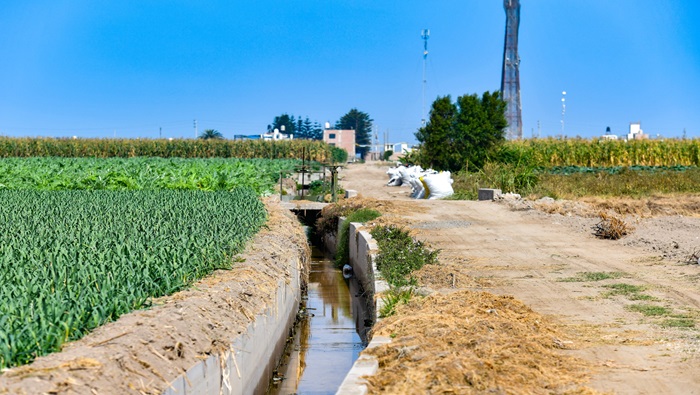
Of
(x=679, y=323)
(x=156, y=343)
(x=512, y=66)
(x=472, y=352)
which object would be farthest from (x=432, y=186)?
(x=512, y=66)

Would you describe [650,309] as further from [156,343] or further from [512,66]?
[512,66]

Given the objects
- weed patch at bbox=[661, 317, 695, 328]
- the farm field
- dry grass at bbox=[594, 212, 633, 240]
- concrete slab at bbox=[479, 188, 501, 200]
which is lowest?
weed patch at bbox=[661, 317, 695, 328]

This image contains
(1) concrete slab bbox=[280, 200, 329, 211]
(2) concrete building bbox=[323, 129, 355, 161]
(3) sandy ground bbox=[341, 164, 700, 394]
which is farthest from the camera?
(2) concrete building bbox=[323, 129, 355, 161]

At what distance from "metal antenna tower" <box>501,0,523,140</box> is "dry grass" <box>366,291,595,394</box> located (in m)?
59.3

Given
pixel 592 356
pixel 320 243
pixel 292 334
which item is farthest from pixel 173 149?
pixel 592 356

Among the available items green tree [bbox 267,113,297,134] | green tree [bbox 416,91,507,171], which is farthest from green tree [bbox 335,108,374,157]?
green tree [bbox 416,91,507,171]

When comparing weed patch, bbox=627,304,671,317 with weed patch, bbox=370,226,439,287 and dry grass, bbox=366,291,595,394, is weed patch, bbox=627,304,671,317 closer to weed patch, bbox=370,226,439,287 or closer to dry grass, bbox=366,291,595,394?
dry grass, bbox=366,291,595,394

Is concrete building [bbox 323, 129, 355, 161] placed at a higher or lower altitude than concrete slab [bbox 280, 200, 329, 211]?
higher

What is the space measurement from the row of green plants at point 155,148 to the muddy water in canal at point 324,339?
185 ft

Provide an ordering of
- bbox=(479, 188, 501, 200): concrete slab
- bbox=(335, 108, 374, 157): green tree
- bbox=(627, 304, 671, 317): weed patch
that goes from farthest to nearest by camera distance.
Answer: bbox=(335, 108, 374, 157): green tree
bbox=(479, 188, 501, 200): concrete slab
bbox=(627, 304, 671, 317): weed patch

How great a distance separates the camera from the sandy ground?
7.81 m

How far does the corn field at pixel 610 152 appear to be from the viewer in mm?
43438

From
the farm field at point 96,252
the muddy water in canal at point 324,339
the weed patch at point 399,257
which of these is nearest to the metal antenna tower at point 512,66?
the farm field at point 96,252

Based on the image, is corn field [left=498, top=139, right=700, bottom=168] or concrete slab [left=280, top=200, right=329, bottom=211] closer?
concrete slab [left=280, top=200, right=329, bottom=211]
